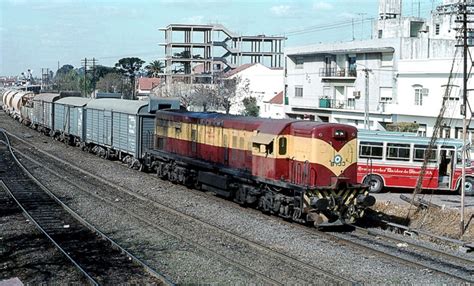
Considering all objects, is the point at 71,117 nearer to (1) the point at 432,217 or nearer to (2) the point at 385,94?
(2) the point at 385,94

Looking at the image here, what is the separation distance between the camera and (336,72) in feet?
172

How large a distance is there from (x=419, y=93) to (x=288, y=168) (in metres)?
26.9

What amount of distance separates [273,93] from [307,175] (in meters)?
65.3

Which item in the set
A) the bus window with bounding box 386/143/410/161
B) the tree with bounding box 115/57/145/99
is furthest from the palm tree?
the bus window with bounding box 386/143/410/161

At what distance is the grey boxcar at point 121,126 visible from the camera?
29.8 metres

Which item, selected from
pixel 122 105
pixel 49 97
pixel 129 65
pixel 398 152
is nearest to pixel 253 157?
pixel 398 152

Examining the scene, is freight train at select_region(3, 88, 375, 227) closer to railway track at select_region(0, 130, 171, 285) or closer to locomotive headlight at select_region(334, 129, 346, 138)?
locomotive headlight at select_region(334, 129, 346, 138)

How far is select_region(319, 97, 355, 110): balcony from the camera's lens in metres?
50.4

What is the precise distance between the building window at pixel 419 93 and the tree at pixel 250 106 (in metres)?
27.9

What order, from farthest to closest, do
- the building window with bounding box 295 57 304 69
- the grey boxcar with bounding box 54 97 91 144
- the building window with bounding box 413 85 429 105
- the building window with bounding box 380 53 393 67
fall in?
the building window with bounding box 295 57 304 69 → the building window with bounding box 380 53 393 67 → the building window with bounding box 413 85 429 105 → the grey boxcar with bounding box 54 97 91 144

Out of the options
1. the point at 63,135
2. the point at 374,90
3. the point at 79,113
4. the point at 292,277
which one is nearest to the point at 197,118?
the point at 292,277

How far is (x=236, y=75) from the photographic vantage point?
8331cm

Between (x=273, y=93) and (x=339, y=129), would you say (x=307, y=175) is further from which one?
(x=273, y=93)

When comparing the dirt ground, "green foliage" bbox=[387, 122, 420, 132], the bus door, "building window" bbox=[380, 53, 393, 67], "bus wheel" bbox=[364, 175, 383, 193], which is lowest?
the dirt ground
